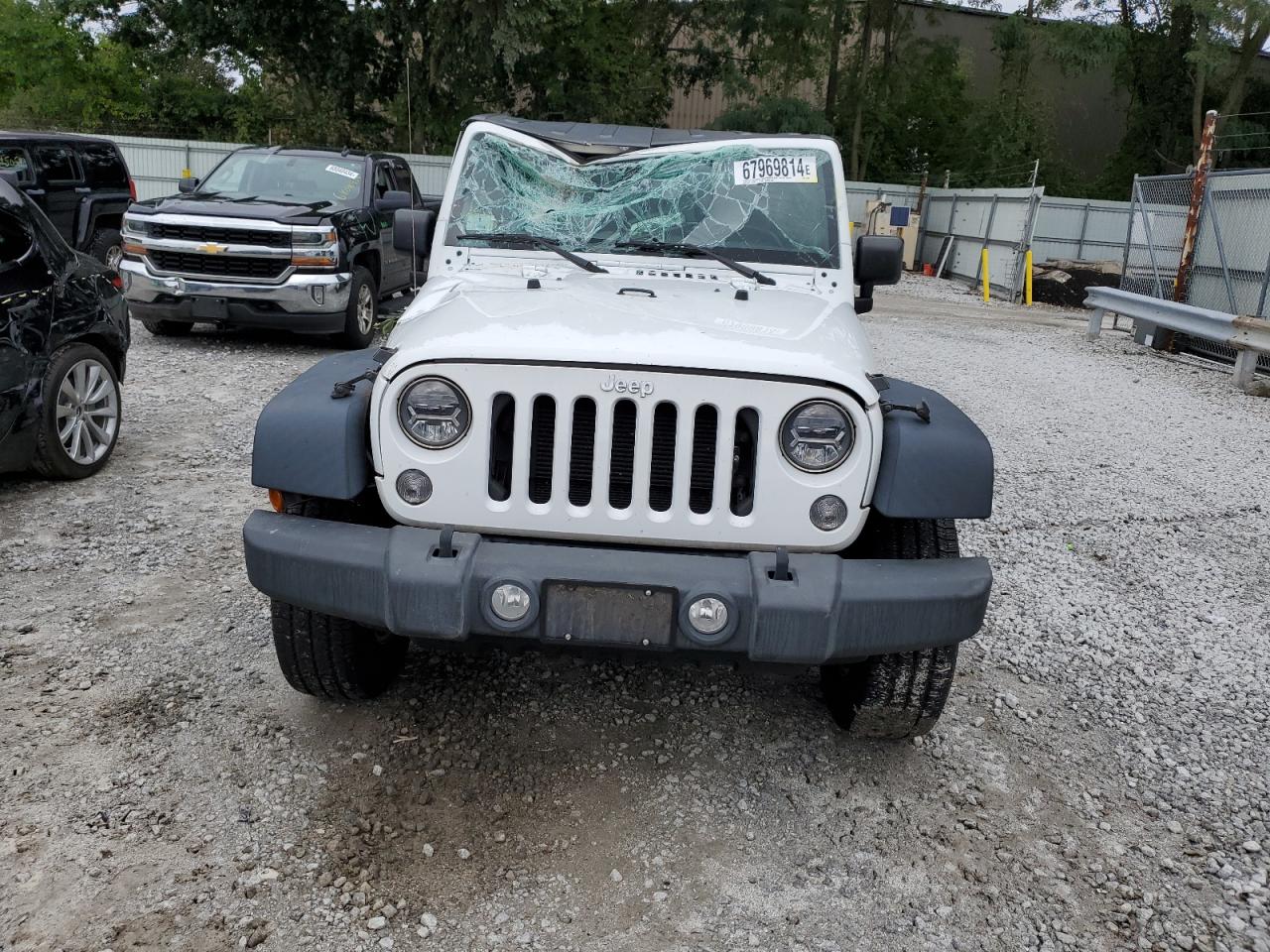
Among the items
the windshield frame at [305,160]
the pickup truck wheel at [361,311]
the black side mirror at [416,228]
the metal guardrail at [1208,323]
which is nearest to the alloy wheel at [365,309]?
the pickup truck wheel at [361,311]

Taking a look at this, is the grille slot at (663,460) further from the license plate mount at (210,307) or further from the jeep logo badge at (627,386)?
the license plate mount at (210,307)

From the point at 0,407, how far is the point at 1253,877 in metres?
5.58

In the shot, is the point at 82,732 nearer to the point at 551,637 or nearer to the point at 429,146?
the point at 551,637

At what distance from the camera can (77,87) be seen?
30.7 m

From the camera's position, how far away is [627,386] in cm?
288

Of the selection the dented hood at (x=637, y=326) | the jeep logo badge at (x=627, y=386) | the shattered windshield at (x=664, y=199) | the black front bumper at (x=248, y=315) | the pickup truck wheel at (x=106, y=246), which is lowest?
the black front bumper at (x=248, y=315)

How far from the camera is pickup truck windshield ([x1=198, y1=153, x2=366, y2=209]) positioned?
10641mm

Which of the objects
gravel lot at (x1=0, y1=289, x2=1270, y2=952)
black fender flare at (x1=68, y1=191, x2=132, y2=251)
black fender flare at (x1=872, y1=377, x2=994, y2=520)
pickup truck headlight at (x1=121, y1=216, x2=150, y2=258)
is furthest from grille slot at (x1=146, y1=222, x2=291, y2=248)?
black fender flare at (x1=872, y1=377, x2=994, y2=520)

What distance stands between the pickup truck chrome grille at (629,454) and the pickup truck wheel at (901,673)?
53 cm

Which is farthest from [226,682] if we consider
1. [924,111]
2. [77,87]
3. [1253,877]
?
[924,111]

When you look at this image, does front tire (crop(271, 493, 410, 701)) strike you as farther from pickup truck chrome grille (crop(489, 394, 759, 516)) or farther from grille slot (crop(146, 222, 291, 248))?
grille slot (crop(146, 222, 291, 248))

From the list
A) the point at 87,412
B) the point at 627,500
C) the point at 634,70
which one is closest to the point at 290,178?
the point at 87,412

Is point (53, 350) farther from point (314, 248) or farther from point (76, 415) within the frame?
point (314, 248)

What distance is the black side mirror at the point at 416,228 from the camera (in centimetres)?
452
